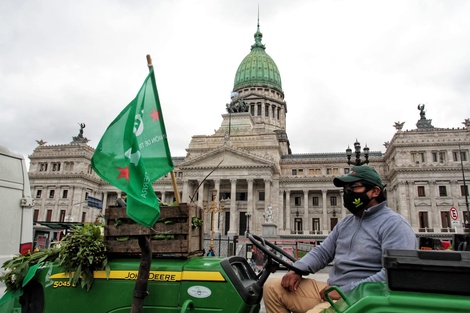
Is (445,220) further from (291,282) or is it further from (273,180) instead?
(291,282)

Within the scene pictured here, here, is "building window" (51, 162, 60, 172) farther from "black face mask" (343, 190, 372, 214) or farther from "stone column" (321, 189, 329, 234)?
"black face mask" (343, 190, 372, 214)

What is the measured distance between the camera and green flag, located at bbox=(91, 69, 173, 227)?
337 cm

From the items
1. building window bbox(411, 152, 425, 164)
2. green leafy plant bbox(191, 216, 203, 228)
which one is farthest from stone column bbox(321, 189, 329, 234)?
green leafy plant bbox(191, 216, 203, 228)

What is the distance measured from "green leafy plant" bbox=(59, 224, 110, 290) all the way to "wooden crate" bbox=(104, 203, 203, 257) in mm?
135

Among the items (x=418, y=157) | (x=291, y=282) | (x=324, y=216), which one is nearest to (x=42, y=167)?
(x=324, y=216)

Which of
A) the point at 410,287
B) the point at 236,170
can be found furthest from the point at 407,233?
the point at 236,170

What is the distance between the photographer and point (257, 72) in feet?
240

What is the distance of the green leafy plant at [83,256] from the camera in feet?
11.7

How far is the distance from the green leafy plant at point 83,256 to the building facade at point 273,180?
35754 millimetres

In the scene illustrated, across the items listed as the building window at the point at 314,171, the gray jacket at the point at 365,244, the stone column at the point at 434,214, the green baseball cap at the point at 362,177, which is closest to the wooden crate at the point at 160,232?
the gray jacket at the point at 365,244

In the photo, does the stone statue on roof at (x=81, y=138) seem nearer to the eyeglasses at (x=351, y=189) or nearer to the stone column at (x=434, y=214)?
the stone column at (x=434, y=214)

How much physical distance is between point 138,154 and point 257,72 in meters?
71.8

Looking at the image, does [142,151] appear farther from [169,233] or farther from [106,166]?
[169,233]

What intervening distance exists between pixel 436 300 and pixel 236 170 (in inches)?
1876
